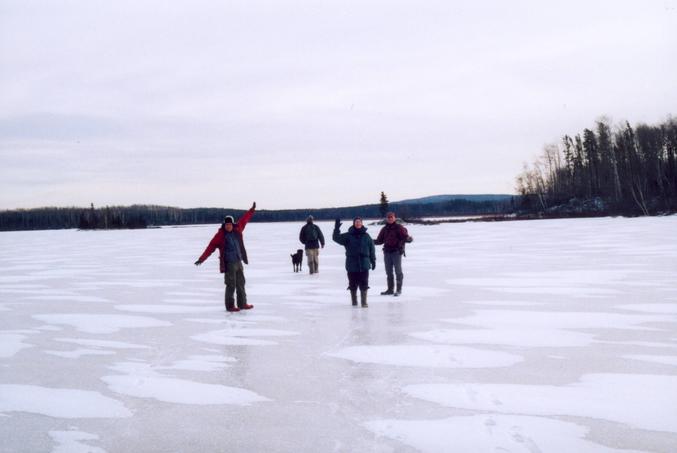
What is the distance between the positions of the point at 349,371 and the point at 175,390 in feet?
5.53

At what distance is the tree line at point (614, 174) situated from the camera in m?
72.1

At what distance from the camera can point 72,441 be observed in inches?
175

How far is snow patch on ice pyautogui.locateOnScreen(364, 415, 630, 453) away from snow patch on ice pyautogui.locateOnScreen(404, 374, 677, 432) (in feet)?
0.92

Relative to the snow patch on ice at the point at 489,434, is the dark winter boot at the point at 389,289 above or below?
above

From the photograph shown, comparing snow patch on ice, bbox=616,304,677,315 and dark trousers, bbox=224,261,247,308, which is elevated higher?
dark trousers, bbox=224,261,247,308

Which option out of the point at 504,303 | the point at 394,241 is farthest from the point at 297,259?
the point at 504,303

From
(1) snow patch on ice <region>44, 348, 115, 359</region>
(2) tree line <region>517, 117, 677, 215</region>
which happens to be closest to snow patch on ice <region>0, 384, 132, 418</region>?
(1) snow patch on ice <region>44, 348, 115, 359</region>

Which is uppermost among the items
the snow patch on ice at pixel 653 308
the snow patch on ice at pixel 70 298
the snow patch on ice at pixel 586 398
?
the snow patch on ice at pixel 70 298

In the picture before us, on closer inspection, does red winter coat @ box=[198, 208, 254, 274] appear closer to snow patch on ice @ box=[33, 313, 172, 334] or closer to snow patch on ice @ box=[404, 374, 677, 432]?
snow patch on ice @ box=[33, 313, 172, 334]

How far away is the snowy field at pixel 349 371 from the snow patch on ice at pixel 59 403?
24 millimetres

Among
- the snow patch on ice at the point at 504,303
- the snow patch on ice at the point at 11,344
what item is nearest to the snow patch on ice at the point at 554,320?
the snow patch on ice at the point at 504,303

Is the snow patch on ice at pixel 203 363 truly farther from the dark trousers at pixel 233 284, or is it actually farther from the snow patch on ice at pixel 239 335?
the dark trousers at pixel 233 284

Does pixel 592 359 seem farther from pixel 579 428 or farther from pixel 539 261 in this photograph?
pixel 539 261

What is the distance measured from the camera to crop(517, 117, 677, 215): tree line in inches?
2840
